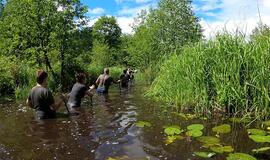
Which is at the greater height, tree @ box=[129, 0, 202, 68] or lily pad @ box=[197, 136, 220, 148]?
tree @ box=[129, 0, 202, 68]

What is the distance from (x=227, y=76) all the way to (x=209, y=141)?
260 cm

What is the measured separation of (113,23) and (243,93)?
A: 286 ft

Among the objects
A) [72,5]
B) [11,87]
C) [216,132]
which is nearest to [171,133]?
[216,132]

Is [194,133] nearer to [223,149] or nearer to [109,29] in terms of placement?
[223,149]

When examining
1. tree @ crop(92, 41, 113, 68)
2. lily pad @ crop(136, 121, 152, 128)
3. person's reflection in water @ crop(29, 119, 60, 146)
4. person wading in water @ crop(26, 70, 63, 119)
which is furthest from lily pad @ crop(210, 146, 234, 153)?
tree @ crop(92, 41, 113, 68)

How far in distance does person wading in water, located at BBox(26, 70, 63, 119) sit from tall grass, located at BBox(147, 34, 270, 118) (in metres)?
4.04

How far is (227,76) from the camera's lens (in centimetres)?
960

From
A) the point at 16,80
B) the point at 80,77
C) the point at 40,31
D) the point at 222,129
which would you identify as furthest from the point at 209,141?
the point at 40,31

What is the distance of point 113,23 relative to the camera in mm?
94625

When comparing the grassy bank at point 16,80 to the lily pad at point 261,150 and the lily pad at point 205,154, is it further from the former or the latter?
the lily pad at point 261,150

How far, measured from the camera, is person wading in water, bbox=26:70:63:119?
10.4 metres

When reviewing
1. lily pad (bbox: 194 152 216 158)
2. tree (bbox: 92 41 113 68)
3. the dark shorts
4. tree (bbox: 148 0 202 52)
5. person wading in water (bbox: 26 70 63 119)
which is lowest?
lily pad (bbox: 194 152 216 158)

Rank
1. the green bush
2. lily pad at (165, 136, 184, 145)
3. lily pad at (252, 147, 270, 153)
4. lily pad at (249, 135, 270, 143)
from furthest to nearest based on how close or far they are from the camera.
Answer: the green bush → lily pad at (165, 136, 184, 145) → lily pad at (249, 135, 270, 143) → lily pad at (252, 147, 270, 153)

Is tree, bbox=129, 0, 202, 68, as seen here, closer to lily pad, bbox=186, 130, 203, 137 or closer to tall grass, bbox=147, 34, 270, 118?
tall grass, bbox=147, 34, 270, 118
